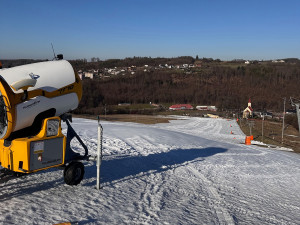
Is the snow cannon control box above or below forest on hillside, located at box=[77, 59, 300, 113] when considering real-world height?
above

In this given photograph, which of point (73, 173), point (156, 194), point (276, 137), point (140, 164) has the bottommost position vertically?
point (276, 137)

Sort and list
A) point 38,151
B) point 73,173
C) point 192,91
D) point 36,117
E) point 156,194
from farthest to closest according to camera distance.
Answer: point 192,91
point 156,194
point 73,173
point 36,117
point 38,151

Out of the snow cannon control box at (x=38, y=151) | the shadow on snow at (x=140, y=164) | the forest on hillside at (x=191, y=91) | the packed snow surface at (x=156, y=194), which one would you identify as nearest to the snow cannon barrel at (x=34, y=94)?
the snow cannon control box at (x=38, y=151)

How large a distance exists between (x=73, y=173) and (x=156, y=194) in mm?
2360

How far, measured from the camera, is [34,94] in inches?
285

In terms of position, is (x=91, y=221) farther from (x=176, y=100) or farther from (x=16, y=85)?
(x=176, y=100)

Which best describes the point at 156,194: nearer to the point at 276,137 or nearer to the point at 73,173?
the point at 73,173

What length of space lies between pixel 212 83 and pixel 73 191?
192m

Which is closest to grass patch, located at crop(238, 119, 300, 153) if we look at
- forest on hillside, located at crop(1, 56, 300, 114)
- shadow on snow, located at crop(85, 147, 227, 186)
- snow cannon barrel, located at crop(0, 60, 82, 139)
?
shadow on snow, located at crop(85, 147, 227, 186)

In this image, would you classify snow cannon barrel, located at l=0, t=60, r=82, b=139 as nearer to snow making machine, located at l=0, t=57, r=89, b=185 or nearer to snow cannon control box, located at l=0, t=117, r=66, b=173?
snow making machine, located at l=0, t=57, r=89, b=185

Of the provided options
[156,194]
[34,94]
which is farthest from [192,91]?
[34,94]

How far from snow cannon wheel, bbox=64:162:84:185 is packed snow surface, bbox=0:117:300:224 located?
0.17m

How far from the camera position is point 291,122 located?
79500 mm

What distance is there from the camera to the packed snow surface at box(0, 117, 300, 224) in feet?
A: 21.2
